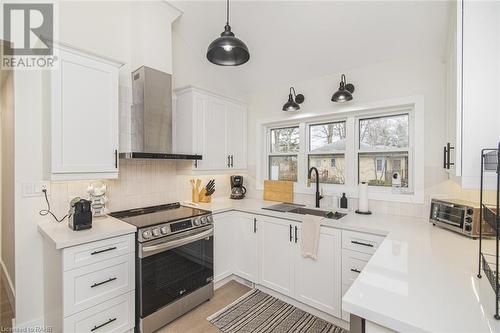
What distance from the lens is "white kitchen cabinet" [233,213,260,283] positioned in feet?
8.82

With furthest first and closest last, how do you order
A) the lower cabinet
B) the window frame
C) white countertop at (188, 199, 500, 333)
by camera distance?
1. the window frame
2. the lower cabinet
3. white countertop at (188, 199, 500, 333)

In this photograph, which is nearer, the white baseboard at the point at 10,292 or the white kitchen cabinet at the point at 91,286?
the white kitchen cabinet at the point at 91,286

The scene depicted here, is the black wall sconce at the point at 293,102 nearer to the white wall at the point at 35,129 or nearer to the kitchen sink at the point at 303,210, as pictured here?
the kitchen sink at the point at 303,210

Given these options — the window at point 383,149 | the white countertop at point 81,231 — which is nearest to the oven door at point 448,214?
the window at point 383,149

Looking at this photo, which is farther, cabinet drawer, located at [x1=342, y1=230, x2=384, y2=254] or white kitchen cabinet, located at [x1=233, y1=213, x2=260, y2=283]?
white kitchen cabinet, located at [x1=233, y1=213, x2=260, y2=283]

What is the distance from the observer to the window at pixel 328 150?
292 centimetres

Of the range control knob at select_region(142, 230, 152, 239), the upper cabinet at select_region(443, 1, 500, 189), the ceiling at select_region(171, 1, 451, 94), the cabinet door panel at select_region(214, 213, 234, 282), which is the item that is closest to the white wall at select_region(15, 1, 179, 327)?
the ceiling at select_region(171, 1, 451, 94)

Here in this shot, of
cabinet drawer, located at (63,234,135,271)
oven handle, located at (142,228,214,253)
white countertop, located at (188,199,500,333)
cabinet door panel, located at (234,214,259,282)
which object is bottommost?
cabinet door panel, located at (234,214,259,282)

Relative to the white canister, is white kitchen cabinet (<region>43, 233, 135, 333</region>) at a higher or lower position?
lower

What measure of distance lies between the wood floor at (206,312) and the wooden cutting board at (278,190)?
1178 millimetres

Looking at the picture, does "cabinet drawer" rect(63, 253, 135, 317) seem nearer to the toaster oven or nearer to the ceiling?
the ceiling

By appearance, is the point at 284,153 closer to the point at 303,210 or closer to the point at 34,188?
the point at 303,210

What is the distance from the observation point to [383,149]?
260 centimetres

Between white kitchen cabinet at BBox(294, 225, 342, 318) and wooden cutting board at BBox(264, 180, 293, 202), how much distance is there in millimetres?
863
